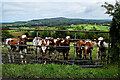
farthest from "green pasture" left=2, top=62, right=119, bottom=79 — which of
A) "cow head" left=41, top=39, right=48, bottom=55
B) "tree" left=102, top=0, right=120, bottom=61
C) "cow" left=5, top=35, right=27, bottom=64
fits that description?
"cow" left=5, top=35, right=27, bottom=64

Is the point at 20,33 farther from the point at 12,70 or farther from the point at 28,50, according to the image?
the point at 12,70

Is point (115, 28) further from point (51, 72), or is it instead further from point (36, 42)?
point (36, 42)

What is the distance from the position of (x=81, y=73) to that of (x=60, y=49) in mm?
2713

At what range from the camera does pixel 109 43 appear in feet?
19.8

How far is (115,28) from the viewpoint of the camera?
5.68 meters

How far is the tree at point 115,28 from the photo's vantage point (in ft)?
17.8

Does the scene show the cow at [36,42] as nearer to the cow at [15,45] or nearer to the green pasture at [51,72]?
the cow at [15,45]

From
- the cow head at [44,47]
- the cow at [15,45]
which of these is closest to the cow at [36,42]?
the cow head at [44,47]

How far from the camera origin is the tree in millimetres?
5426

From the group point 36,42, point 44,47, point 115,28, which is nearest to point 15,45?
point 36,42

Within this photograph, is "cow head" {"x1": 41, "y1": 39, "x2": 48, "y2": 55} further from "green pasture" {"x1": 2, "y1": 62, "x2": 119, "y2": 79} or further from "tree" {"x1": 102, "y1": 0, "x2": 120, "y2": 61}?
"tree" {"x1": 102, "y1": 0, "x2": 120, "y2": 61}

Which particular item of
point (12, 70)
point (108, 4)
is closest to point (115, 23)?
point (108, 4)

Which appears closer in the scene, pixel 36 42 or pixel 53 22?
pixel 53 22

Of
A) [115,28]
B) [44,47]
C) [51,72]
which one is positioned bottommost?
[51,72]
